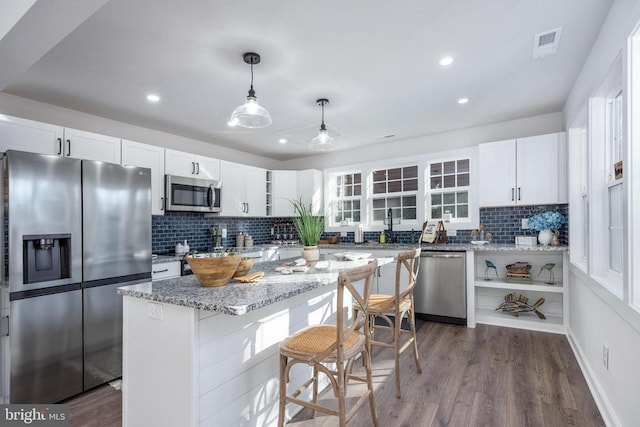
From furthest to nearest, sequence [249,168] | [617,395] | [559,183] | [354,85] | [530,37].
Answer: [249,168] → [559,183] → [354,85] → [530,37] → [617,395]

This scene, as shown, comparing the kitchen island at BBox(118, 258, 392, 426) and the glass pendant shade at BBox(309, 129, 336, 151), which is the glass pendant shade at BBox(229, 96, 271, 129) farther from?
the kitchen island at BBox(118, 258, 392, 426)

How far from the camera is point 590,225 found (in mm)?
2529

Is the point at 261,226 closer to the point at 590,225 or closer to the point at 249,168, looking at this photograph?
the point at 249,168

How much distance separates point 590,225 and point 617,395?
1221 millimetres

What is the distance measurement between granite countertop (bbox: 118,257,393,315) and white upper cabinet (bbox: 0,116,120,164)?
2013mm

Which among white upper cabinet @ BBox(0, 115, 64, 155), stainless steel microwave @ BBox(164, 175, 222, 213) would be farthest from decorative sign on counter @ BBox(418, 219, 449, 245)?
white upper cabinet @ BBox(0, 115, 64, 155)

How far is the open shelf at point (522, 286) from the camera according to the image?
3.58 metres

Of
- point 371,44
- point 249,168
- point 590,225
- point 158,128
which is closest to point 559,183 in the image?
point 590,225

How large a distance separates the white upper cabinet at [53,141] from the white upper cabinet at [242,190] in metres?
1.55

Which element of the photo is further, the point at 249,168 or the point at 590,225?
the point at 249,168

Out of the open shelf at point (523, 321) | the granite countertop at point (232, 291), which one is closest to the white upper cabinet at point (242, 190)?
the granite countertop at point (232, 291)

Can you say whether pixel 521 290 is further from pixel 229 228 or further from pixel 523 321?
pixel 229 228

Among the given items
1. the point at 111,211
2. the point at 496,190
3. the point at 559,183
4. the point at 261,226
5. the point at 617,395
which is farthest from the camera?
the point at 261,226

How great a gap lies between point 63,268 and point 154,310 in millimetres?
1400
